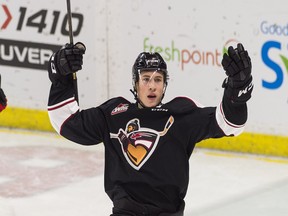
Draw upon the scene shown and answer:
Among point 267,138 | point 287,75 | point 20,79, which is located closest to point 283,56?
point 287,75

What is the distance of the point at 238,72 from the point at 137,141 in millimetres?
608

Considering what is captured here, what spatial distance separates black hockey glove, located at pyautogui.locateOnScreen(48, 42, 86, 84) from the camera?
411 centimetres

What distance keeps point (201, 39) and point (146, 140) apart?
3.54 m

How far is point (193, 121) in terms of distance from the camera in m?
4.13

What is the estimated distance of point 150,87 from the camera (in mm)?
4129

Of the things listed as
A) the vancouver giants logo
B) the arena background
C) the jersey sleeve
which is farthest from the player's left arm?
the arena background

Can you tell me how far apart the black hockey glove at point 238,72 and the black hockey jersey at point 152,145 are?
209 millimetres

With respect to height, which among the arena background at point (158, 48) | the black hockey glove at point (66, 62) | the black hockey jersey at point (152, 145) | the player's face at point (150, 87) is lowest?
the arena background at point (158, 48)

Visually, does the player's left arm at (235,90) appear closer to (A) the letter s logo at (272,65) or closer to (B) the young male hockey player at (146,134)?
(B) the young male hockey player at (146,134)

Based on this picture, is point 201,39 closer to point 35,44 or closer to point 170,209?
point 35,44

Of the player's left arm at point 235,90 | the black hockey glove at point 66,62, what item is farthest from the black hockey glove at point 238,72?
the black hockey glove at point 66,62

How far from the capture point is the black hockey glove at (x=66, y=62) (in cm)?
411

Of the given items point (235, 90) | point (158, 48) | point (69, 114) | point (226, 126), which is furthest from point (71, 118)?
point (158, 48)

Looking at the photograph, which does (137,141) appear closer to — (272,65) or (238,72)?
(238,72)
